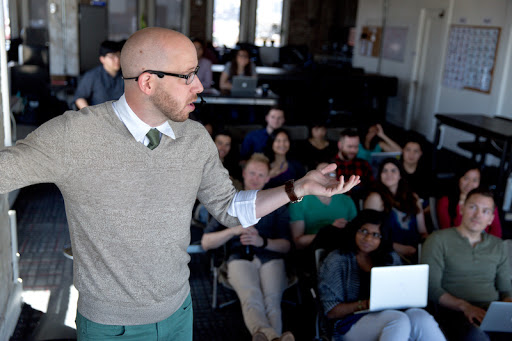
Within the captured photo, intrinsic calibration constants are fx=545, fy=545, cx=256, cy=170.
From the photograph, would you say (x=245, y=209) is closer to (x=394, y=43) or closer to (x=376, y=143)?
(x=376, y=143)

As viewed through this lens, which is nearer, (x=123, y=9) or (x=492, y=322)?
(x=492, y=322)

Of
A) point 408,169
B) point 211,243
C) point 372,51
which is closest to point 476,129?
point 408,169

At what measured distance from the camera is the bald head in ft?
4.81

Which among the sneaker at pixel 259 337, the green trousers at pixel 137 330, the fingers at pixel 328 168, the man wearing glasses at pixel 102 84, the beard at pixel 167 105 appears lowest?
the sneaker at pixel 259 337

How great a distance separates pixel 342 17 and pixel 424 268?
598 inches

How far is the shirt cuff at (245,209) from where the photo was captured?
1.66 meters

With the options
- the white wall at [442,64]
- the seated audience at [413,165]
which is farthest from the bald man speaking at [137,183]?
the white wall at [442,64]

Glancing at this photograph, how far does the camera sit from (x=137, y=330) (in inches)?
63.4

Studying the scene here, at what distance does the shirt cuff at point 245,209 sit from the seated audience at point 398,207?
8.67 feet

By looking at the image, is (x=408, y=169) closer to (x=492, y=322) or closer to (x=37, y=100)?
(x=492, y=322)

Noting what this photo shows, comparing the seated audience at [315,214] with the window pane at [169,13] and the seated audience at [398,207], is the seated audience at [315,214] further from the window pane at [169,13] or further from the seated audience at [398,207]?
the window pane at [169,13]

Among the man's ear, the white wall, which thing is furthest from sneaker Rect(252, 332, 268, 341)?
the white wall

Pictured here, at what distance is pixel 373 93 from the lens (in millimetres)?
11102

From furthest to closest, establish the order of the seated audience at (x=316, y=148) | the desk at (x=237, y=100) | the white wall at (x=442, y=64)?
the white wall at (x=442, y=64), the desk at (x=237, y=100), the seated audience at (x=316, y=148)
